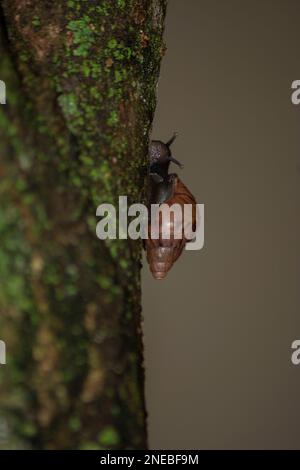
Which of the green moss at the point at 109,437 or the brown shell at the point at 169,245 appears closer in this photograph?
the green moss at the point at 109,437

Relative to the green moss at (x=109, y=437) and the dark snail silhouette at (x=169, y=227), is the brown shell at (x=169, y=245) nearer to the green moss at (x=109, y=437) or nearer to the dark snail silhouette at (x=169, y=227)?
the dark snail silhouette at (x=169, y=227)

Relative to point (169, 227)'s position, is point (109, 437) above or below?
below

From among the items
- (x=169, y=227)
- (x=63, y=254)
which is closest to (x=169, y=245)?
→ (x=169, y=227)

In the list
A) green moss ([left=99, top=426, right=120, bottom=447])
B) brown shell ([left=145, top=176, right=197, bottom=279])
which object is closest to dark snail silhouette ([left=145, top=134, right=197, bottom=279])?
brown shell ([left=145, top=176, right=197, bottom=279])

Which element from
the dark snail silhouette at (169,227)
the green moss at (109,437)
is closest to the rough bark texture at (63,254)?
the green moss at (109,437)

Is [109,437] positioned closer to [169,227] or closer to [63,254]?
[63,254]

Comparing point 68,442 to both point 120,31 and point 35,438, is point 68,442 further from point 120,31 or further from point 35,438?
point 120,31

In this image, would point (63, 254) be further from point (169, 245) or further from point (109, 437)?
point (169, 245)

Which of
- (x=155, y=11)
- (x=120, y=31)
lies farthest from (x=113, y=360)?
(x=155, y=11)

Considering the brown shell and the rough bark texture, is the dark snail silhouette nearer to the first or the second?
the brown shell

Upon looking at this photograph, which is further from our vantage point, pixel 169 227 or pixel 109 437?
pixel 169 227
